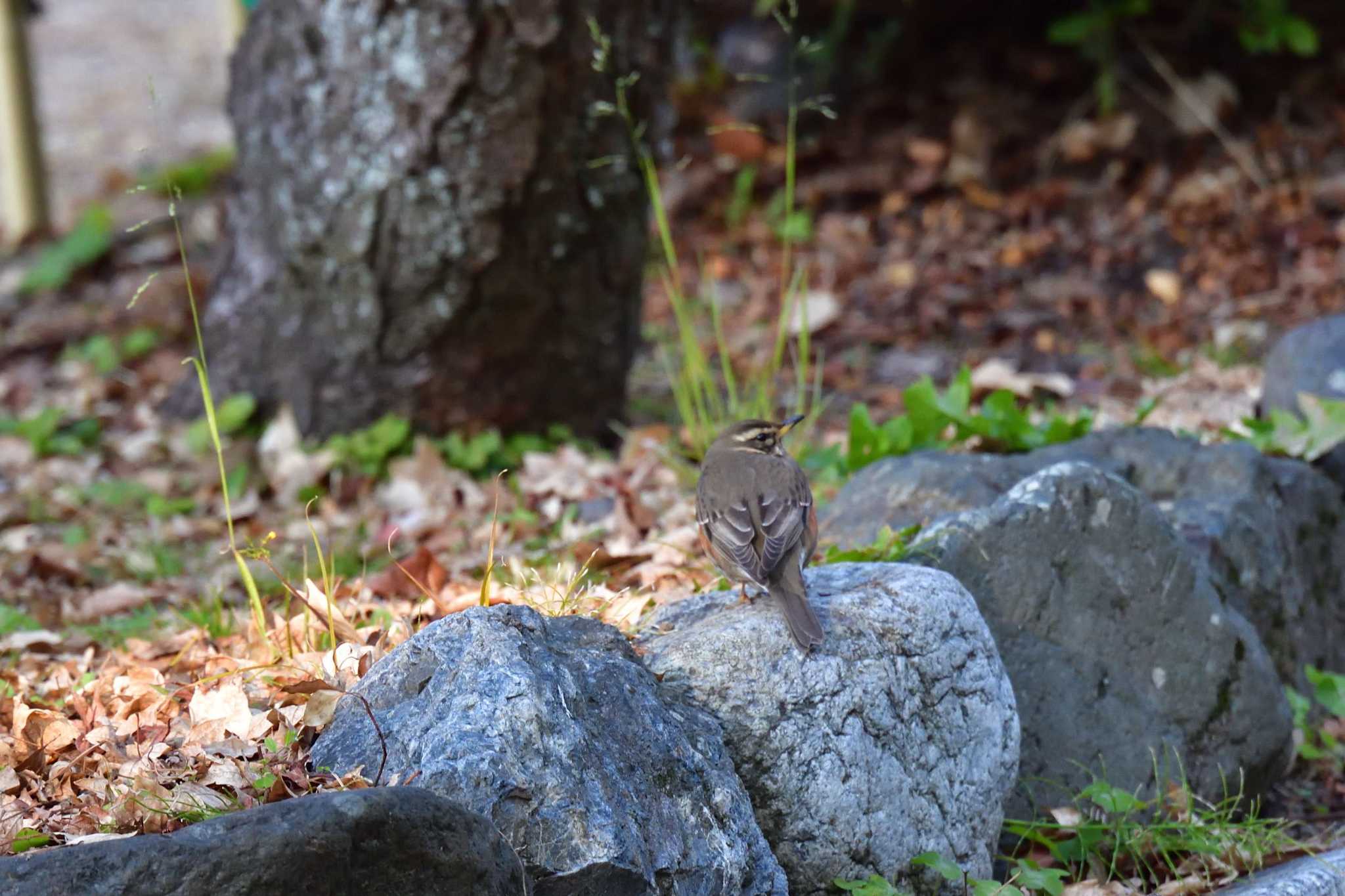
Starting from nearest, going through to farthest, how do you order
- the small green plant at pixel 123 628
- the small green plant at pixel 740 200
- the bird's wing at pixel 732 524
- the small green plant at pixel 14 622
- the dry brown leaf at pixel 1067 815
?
the bird's wing at pixel 732 524 → the dry brown leaf at pixel 1067 815 → the small green plant at pixel 123 628 → the small green plant at pixel 14 622 → the small green plant at pixel 740 200

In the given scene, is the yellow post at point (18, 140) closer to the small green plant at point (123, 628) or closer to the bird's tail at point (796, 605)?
the small green plant at point (123, 628)

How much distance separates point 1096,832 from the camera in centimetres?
401

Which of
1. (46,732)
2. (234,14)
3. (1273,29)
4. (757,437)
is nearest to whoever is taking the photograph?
(46,732)

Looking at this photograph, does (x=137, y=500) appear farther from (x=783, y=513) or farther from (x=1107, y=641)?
(x=1107, y=641)

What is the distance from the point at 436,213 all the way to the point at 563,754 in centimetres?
370

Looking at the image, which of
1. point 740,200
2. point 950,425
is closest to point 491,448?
point 950,425

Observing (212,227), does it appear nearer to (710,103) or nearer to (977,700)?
(710,103)

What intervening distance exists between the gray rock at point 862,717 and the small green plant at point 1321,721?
5.18 ft

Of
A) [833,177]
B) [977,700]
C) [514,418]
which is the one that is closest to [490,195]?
[514,418]

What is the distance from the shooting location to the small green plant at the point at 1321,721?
16.0ft

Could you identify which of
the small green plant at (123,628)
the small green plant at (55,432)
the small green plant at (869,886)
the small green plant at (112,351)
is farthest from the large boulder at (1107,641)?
the small green plant at (112,351)

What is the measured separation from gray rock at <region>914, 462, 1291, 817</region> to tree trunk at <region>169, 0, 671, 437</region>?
9.03 ft

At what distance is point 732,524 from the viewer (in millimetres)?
3936

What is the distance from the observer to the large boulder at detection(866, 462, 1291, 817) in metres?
4.25
